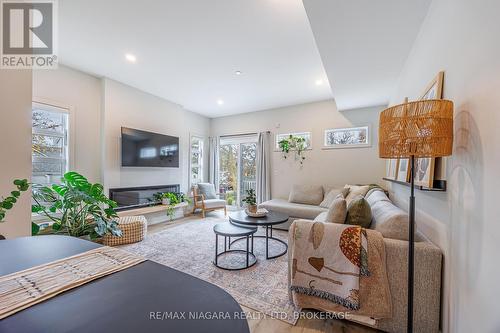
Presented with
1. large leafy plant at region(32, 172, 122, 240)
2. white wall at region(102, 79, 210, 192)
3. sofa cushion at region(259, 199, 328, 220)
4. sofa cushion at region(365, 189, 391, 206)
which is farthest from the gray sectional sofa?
white wall at region(102, 79, 210, 192)

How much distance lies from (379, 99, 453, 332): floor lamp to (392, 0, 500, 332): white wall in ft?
0.36

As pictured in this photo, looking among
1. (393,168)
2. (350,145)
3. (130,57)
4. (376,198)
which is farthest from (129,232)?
(350,145)

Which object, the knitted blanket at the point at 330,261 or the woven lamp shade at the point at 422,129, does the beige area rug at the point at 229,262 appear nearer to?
the knitted blanket at the point at 330,261

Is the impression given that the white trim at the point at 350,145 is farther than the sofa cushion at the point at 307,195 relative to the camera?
No

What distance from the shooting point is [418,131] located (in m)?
1.18

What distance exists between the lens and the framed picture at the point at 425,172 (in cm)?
149

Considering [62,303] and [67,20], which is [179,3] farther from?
[62,303]

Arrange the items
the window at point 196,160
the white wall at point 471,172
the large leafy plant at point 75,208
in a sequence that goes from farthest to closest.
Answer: the window at point 196,160
the large leafy plant at point 75,208
the white wall at point 471,172

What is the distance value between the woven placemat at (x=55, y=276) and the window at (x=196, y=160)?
4.78 metres

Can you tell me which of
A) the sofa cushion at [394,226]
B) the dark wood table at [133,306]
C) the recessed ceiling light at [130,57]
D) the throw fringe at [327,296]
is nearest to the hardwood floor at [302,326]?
the throw fringe at [327,296]

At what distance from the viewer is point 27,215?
1.90 meters

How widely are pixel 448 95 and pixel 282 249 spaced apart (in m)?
2.63

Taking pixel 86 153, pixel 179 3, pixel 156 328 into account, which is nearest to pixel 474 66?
pixel 156 328

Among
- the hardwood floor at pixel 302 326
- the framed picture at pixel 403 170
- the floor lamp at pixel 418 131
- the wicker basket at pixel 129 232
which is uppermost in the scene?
the floor lamp at pixel 418 131
